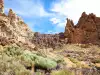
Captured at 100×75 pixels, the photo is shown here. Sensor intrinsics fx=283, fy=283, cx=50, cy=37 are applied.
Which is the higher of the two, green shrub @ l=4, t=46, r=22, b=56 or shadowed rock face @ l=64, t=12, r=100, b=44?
shadowed rock face @ l=64, t=12, r=100, b=44

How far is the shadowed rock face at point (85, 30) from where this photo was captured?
101 meters

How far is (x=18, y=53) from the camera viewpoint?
25.2 m

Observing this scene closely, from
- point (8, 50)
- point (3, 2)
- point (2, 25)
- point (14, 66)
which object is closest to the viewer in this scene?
point (14, 66)

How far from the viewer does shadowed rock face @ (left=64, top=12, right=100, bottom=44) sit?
10144cm

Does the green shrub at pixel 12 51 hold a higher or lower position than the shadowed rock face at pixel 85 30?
lower

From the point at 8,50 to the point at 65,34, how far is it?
255 feet

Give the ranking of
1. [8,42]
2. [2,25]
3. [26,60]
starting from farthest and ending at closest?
[2,25]
[8,42]
[26,60]

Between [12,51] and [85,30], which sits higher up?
[85,30]

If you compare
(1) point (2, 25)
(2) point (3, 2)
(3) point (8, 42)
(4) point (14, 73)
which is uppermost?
(2) point (3, 2)

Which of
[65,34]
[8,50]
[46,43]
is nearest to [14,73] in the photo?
[8,50]

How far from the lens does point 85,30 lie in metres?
104

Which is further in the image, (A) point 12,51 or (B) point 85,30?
(B) point 85,30

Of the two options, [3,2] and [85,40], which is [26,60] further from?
[85,40]

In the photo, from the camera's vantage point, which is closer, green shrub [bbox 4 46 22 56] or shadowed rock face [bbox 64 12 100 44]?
green shrub [bbox 4 46 22 56]
